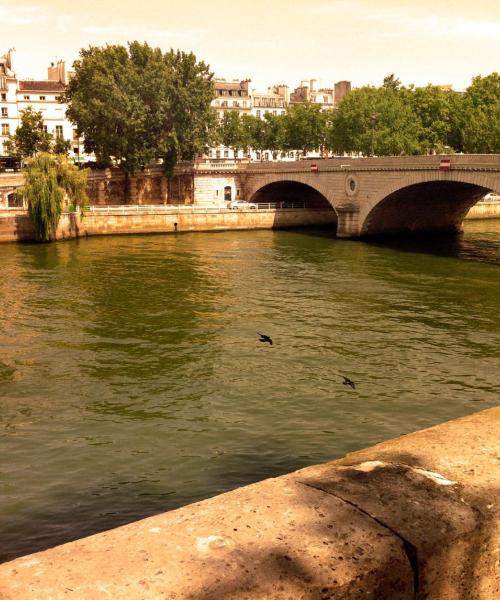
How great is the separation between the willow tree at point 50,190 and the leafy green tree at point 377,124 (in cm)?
3128

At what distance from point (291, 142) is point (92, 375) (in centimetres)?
8106

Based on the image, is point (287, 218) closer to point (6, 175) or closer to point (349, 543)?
point (6, 175)

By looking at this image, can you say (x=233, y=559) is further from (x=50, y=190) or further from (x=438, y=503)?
(x=50, y=190)

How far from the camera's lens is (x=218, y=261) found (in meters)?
40.7

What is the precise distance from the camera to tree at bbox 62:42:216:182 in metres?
61.1

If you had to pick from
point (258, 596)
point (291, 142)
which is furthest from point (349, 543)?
point (291, 142)

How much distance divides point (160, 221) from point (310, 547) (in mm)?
52966

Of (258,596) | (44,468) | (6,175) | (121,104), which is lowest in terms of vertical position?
(44,468)

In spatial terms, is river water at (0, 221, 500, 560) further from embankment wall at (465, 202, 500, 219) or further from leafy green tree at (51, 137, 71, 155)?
leafy green tree at (51, 137, 71, 155)

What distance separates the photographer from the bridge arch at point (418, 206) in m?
48.7

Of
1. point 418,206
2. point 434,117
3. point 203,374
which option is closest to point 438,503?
point 203,374

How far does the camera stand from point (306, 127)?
305 ft

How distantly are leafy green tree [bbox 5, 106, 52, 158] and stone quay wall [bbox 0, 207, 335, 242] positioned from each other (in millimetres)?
21306

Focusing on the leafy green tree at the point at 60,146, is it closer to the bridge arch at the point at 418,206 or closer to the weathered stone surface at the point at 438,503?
the bridge arch at the point at 418,206
